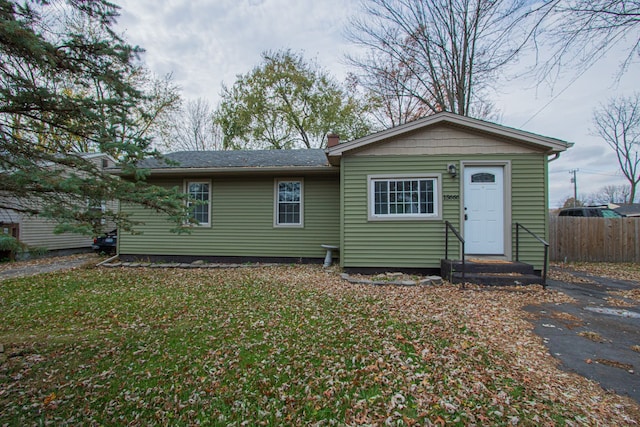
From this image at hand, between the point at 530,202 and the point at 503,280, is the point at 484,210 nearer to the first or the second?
the point at 530,202

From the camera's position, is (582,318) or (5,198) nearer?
(5,198)

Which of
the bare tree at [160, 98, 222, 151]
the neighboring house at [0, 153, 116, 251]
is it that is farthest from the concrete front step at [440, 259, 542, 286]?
the bare tree at [160, 98, 222, 151]

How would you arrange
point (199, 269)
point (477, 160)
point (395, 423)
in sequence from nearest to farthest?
point (395, 423)
point (477, 160)
point (199, 269)

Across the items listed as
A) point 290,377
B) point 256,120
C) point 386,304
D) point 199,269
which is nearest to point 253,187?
point 199,269

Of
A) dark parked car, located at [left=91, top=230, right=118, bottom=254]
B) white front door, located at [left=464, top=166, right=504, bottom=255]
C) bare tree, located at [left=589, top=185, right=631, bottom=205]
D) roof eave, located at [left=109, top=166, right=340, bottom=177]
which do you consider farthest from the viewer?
bare tree, located at [left=589, top=185, right=631, bottom=205]

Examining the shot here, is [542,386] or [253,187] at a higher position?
[253,187]

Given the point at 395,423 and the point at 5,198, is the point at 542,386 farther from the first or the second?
the point at 5,198

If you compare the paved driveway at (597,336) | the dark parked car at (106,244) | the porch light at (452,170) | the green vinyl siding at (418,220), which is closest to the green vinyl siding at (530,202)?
the green vinyl siding at (418,220)

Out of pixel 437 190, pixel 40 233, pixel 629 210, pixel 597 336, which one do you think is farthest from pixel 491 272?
pixel 629 210

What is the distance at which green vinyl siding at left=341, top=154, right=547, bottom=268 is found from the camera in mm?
7008

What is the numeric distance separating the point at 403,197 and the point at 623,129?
26.9 meters

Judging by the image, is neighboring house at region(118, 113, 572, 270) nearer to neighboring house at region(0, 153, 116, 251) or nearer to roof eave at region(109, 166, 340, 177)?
roof eave at region(109, 166, 340, 177)

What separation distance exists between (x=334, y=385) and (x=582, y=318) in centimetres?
414

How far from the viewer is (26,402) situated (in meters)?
2.64
